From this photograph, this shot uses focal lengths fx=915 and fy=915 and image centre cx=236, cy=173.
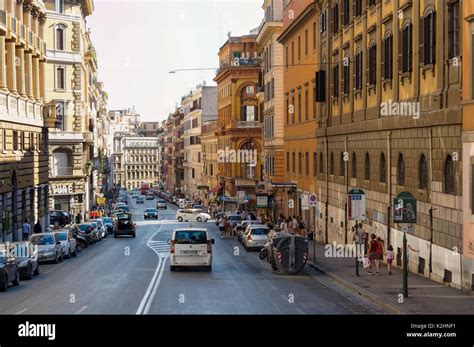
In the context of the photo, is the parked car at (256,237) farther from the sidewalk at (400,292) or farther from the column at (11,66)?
the column at (11,66)

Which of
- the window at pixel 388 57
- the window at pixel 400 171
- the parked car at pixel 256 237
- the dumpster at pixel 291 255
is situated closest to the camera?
the dumpster at pixel 291 255

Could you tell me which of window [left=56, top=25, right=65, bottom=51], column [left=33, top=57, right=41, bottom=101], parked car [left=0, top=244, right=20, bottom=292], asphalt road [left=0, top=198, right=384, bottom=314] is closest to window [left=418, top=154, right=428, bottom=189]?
asphalt road [left=0, top=198, right=384, bottom=314]

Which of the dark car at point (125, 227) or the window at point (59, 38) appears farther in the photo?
the window at point (59, 38)

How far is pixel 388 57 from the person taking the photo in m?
37.1

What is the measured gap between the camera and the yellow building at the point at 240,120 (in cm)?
10456

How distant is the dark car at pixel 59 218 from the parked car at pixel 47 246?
33.4 metres

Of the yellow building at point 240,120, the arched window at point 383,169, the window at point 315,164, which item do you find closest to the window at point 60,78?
the yellow building at point 240,120

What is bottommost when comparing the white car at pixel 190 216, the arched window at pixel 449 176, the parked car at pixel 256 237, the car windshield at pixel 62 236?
the white car at pixel 190 216

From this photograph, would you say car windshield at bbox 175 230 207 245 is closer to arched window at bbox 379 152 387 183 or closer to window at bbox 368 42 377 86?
arched window at bbox 379 152 387 183

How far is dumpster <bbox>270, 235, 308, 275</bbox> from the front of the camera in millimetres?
34906

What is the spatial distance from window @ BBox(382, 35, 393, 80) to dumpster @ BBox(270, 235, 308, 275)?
7.73 metres

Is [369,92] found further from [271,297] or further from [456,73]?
[271,297]

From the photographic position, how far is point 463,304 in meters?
24.0

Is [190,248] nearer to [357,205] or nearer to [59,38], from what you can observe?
[357,205]
